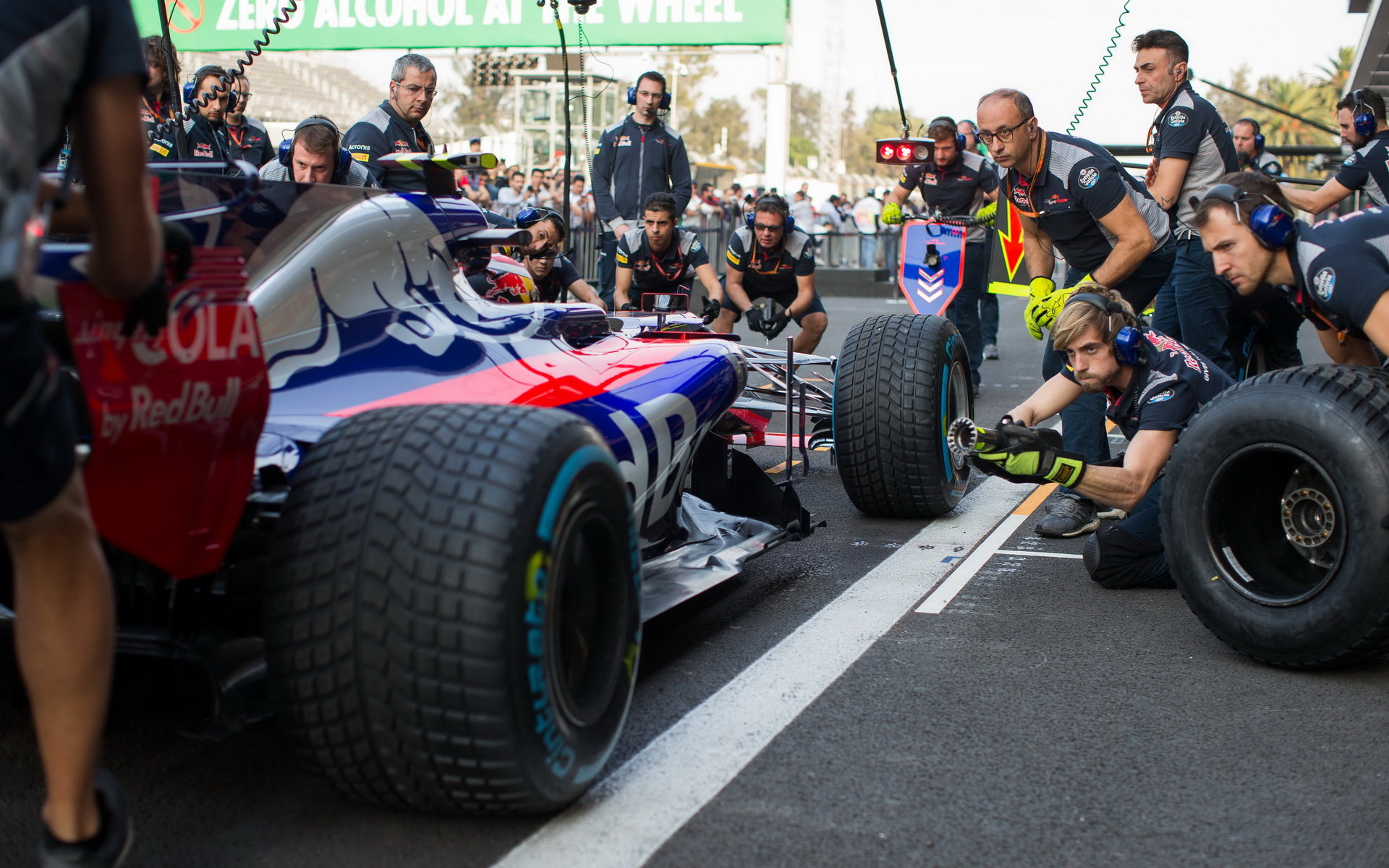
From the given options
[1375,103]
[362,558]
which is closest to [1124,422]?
[362,558]

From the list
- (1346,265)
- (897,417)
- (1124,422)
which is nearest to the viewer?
(1346,265)

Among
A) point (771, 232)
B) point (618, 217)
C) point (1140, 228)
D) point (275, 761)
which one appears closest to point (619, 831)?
point (275, 761)

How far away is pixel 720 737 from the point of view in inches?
118

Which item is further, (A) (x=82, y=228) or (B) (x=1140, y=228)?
(B) (x=1140, y=228)

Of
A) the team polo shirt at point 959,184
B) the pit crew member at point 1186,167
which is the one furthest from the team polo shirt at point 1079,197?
the team polo shirt at point 959,184

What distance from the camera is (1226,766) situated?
2.88 meters

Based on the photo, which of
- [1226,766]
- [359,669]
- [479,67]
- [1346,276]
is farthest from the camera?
[479,67]

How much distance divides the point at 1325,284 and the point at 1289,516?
0.63m

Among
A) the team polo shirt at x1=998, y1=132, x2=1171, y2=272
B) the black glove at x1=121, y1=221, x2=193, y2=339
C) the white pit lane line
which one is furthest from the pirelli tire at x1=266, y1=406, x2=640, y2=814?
the team polo shirt at x1=998, y1=132, x2=1171, y2=272

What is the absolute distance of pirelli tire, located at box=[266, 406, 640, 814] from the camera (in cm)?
223

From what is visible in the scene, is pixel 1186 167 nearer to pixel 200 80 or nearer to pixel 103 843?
pixel 200 80

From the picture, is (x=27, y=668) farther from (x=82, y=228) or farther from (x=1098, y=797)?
(x=1098, y=797)

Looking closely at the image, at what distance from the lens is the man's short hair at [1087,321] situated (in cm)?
442

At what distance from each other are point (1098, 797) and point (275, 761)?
1.72 metres
